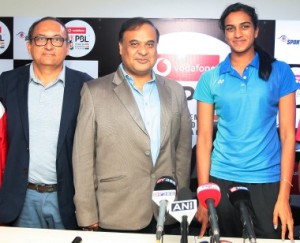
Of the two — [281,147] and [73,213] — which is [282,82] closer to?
[281,147]

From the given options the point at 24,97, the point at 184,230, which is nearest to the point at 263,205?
the point at 184,230

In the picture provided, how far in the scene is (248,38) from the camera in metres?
1.92

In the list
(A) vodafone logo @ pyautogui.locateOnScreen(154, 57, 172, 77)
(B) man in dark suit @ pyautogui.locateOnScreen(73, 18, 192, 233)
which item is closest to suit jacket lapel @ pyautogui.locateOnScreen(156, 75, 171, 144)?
(B) man in dark suit @ pyautogui.locateOnScreen(73, 18, 192, 233)

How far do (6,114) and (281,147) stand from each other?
54.7 inches

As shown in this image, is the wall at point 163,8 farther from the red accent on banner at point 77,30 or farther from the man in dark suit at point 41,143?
the man in dark suit at point 41,143

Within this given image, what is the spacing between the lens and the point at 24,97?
207 centimetres

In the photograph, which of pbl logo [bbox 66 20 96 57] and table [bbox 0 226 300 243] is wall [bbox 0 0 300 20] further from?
table [bbox 0 226 300 243]

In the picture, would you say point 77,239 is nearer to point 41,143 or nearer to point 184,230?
point 184,230

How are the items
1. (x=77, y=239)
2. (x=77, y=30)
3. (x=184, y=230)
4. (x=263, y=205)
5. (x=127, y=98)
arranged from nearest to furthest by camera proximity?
(x=184, y=230) → (x=77, y=239) → (x=263, y=205) → (x=127, y=98) → (x=77, y=30)

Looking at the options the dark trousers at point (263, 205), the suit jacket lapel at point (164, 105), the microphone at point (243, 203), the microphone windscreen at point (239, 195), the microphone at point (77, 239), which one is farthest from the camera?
the suit jacket lapel at point (164, 105)

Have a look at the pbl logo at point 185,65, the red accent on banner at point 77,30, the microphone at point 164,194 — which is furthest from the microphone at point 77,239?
the red accent on banner at point 77,30

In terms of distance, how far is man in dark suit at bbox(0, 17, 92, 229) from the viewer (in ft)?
6.68

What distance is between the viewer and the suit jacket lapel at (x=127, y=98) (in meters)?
1.97

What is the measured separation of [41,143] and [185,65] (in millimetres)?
1602
